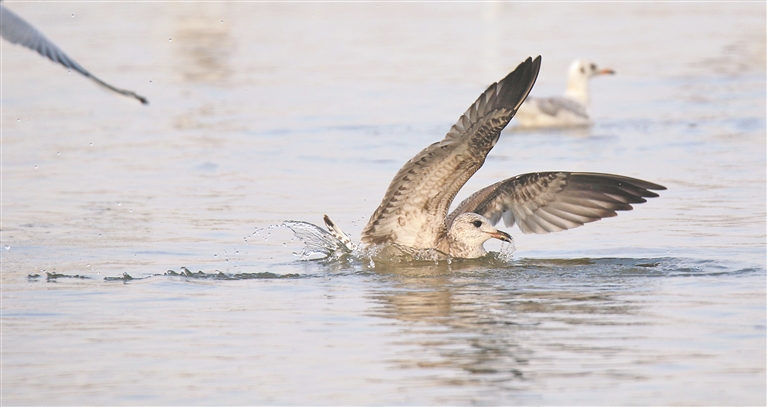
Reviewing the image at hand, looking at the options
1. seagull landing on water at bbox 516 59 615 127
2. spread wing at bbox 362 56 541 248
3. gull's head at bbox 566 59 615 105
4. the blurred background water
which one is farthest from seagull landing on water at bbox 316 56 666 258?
gull's head at bbox 566 59 615 105

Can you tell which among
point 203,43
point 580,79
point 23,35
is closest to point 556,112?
point 580,79

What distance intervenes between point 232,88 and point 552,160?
8718 millimetres

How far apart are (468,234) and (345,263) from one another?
0.99m

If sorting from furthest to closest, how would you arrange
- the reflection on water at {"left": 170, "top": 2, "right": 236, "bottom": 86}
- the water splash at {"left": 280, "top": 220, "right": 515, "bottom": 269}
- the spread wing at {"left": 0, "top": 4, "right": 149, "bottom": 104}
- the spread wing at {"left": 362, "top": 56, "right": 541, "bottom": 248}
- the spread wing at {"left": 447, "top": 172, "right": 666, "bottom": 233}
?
the reflection on water at {"left": 170, "top": 2, "right": 236, "bottom": 86}
the spread wing at {"left": 0, "top": 4, "right": 149, "bottom": 104}
the spread wing at {"left": 447, "top": 172, "right": 666, "bottom": 233}
the water splash at {"left": 280, "top": 220, "right": 515, "bottom": 269}
the spread wing at {"left": 362, "top": 56, "right": 541, "bottom": 248}

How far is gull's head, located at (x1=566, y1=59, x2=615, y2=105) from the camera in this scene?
18748 mm

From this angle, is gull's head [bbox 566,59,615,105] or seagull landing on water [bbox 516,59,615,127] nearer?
seagull landing on water [bbox 516,59,615,127]

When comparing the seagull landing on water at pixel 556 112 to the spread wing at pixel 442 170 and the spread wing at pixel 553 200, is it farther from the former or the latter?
the spread wing at pixel 442 170

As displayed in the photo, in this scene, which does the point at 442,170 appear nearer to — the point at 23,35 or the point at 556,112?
the point at 23,35

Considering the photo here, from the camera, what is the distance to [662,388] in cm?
613

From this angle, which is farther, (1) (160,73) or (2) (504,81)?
(1) (160,73)

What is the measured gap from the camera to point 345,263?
9977mm

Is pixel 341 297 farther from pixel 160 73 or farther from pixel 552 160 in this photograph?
pixel 160 73

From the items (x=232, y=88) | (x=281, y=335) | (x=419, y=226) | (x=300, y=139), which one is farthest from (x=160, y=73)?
(x=281, y=335)

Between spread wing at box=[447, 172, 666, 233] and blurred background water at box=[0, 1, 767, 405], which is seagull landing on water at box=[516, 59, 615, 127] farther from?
spread wing at box=[447, 172, 666, 233]
